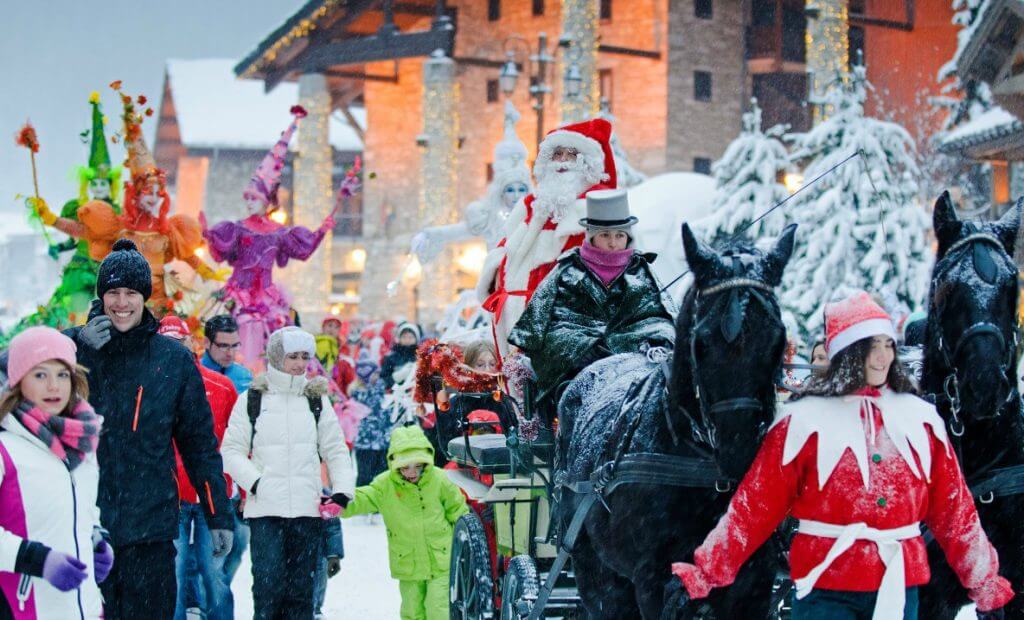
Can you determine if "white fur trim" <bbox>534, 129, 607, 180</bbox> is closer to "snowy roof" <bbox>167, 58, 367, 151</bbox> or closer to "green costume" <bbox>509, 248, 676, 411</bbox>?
"green costume" <bbox>509, 248, 676, 411</bbox>

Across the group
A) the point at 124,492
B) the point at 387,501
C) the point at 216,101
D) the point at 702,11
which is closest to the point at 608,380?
the point at 124,492

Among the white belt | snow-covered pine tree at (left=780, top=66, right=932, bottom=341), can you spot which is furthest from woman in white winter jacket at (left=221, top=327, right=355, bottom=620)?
snow-covered pine tree at (left=780, top=66, right=932, bottom=341)

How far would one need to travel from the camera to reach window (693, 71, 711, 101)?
1528 inches

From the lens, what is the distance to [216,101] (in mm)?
57125

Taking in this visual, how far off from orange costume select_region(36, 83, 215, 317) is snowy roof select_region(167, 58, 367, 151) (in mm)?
41055

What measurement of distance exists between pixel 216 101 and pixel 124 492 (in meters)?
52.9

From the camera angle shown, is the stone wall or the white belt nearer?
the white belt

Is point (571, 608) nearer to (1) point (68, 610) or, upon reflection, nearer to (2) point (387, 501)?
(2) point (387, 501)

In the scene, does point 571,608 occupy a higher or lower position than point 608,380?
lower

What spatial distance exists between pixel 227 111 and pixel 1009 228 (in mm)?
53172

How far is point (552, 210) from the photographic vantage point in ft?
25.8

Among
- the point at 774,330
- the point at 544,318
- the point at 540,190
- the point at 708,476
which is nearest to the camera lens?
the point at 774,330

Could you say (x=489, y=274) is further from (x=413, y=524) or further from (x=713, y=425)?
(x=713, y=425)

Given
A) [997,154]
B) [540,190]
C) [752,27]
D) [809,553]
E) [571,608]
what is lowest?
[571,608]
